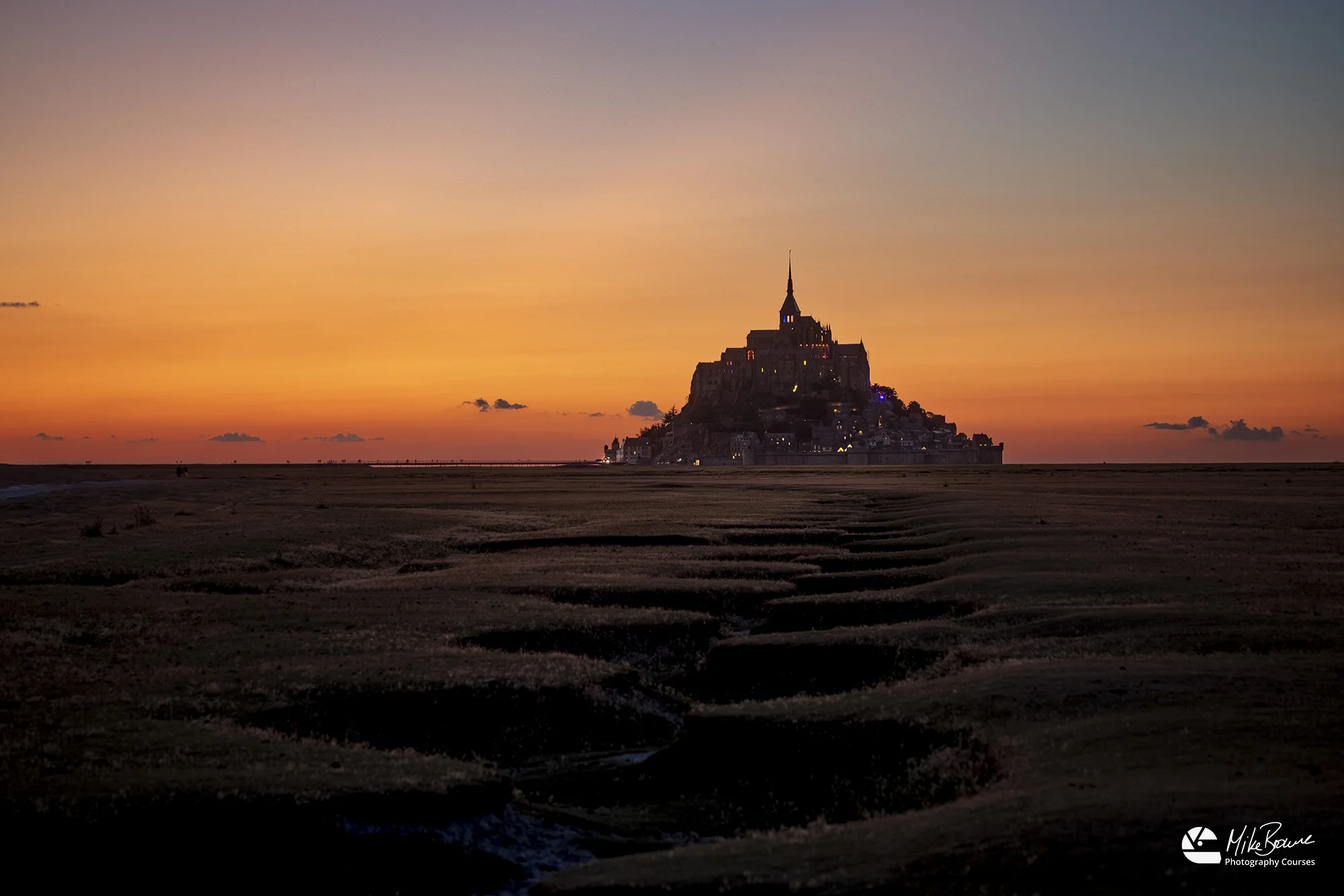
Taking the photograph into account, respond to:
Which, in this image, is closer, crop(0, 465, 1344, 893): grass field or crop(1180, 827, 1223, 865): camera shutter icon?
crop(1180, 827, 1223, 865): camera shutter icon

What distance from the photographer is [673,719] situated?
23.6 metres

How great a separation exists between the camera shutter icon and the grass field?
11cm

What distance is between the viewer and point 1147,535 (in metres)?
50.3

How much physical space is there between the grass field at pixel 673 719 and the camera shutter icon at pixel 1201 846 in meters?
0.11

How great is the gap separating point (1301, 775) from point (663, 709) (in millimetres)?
13346

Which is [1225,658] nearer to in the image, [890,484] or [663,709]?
[663,709]

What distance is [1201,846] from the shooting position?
1176 cm

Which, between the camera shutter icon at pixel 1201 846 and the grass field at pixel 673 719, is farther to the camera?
the grass field at pixel 673 719

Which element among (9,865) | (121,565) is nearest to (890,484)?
(121,565)

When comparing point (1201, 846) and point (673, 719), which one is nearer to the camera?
point (1201, 846)

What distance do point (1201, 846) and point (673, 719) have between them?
1328 centimetres

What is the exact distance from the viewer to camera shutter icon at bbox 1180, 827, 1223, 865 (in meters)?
11.5

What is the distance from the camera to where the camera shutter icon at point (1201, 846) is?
37.8ft

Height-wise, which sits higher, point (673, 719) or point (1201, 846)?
point (1201, 846)
